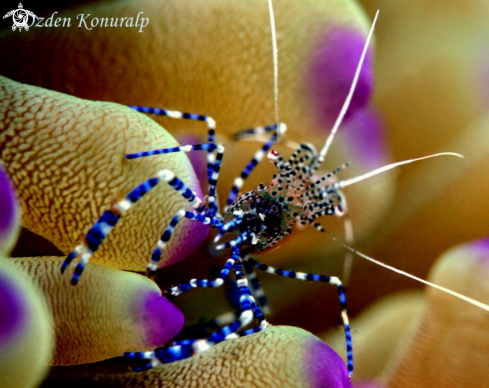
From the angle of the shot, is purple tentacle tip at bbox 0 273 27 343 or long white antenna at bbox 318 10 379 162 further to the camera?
long white antenna at bbox 318 10 379 162

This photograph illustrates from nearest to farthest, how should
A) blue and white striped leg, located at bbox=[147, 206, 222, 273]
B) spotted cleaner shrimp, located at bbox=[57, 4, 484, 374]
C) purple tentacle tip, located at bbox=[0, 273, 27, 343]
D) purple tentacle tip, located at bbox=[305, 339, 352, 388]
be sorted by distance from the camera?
1. purple tentacle tip, located at bbox=[0, 273, 27, 343]
2. purple tentacle tip, located at bbox=[305, 339, 352, 388]
3. blue and white striped leg, located at bbox=[147, 206, 222, 273]
4. spotted cleaner shrimp, located at bbox=[57, 4, 484, 374]

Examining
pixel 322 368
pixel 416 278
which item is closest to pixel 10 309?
pixel 322 368

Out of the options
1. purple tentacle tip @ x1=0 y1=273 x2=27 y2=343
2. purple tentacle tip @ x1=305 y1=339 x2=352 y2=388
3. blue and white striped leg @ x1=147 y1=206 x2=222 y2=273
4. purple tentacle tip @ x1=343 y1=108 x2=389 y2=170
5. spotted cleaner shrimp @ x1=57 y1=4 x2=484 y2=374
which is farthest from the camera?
purple tentacle tip @ x1=343 y1=108 x2=389 y2=170

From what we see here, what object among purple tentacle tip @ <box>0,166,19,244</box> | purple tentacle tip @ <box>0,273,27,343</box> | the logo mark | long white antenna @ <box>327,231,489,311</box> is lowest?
long white antenna @ <box>327,231,489,311</box>

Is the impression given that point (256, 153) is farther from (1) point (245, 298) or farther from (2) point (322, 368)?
(2) point (322, 368)

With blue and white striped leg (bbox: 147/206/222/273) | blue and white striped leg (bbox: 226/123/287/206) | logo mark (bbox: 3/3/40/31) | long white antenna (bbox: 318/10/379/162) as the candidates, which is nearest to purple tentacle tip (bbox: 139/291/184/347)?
blue and white striped leg (bbox: 147/206/222/273)

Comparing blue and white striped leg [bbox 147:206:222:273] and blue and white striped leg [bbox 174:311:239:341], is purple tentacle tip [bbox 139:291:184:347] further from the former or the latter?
blue and white striped leg [bbox 174:311:239:341]
